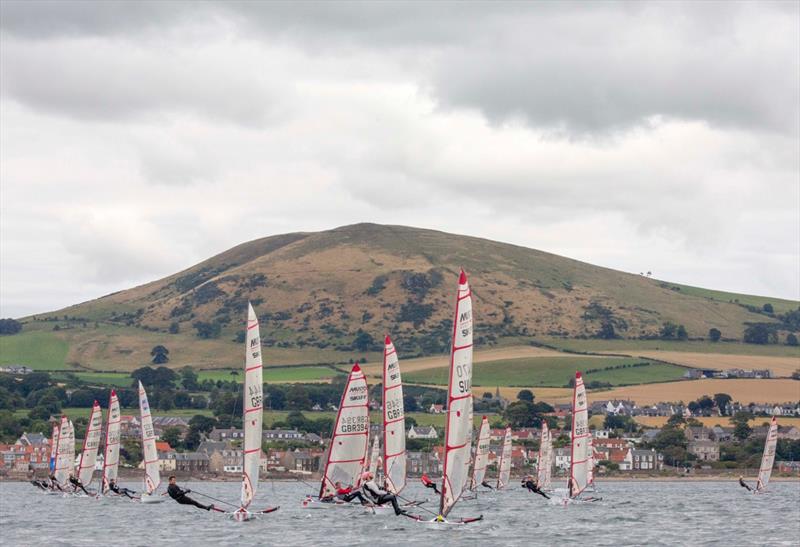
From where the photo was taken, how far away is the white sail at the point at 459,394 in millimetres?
55188

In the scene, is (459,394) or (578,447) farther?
(578,447)

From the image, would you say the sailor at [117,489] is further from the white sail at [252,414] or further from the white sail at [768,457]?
the white sail at [768,457]

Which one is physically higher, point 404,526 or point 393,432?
point 393,432

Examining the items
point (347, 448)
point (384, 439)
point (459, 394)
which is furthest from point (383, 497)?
point (384, 439)

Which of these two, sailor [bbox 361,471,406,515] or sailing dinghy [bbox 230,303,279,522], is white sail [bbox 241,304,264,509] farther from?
sailor [bbox 361,471,406,515]

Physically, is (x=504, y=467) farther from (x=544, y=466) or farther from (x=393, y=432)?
(x=393, y=432)

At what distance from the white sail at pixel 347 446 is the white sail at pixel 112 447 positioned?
3321 centimetres

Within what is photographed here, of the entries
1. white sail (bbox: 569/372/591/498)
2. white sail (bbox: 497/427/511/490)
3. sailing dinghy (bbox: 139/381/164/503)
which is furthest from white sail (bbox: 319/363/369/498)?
white sail (bbox: 497/427/511/490)

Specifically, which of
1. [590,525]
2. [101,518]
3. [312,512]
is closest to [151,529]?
[101,518]

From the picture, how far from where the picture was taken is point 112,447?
351 feet

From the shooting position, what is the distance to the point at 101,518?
259 feet

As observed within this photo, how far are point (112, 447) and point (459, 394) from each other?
5767 centimetres

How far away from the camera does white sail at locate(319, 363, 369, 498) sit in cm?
7669

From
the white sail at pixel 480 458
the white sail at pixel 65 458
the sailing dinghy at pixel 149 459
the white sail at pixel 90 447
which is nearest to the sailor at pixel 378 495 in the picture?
the sailing dinghy at pixel 149 459
